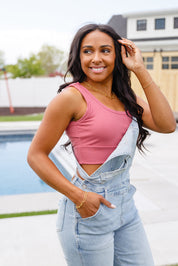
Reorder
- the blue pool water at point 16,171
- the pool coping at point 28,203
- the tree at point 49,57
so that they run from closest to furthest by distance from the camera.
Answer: the pool coping at point 28,203
the blue pool water at point 16,171
the tree at point 49,57

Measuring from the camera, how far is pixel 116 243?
1604mm

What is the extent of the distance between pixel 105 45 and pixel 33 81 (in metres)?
26.7

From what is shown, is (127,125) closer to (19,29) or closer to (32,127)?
(32,127)

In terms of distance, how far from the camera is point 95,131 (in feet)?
4.85

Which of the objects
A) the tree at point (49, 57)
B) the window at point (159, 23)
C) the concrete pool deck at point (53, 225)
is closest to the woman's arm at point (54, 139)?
the concrete pool deck at point (53, 225)

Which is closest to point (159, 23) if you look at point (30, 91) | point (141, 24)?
point (141, 24)

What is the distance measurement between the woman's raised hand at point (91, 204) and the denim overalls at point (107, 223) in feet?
0.07

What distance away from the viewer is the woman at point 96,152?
148cm

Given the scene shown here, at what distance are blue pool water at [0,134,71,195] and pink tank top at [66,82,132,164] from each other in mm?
5576

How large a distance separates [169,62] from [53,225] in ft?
48.8

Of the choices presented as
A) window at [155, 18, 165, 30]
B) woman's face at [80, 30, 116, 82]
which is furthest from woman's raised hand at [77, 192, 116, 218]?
window at [155, 18, 165, 30]

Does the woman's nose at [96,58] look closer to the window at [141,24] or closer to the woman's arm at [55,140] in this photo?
the woman's arm at [55,140]

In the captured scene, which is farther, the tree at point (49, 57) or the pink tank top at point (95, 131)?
the tree at point (49, 57)

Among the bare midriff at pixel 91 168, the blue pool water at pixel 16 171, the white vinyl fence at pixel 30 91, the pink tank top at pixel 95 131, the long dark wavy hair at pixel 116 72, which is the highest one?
the long dark wavy hair at pixel 116 72
